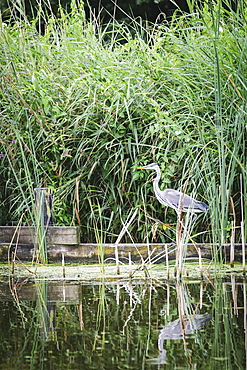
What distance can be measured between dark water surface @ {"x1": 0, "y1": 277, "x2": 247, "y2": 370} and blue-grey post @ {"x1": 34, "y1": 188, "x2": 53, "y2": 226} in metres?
0.73

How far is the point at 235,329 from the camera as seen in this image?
234cm

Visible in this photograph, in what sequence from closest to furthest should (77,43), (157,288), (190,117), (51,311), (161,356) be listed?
(161,356) < (51,311) < (157,288) < (190,117) < (77,43)

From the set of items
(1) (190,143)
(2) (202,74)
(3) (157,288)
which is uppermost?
(2) (202,74)

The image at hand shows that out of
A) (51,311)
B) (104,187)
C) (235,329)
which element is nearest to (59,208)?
(104,187)

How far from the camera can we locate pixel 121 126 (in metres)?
4.41

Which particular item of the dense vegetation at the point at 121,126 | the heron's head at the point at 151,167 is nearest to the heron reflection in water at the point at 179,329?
the dense vegetation at the point at 121,126

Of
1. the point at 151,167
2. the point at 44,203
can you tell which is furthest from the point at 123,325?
the point at 44,203

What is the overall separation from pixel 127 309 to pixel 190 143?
180 centimetres

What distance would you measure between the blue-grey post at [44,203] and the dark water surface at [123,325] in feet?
2.39

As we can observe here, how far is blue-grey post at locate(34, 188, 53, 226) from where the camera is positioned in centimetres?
407

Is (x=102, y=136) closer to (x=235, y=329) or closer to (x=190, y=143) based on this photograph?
(x=190, y=143)

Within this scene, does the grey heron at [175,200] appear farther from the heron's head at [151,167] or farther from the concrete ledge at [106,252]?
the concrete ledge at [106,252]

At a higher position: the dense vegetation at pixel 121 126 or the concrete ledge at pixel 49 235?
the dense vegetation at pixel 121 126

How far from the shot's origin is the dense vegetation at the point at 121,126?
424 centimetres
